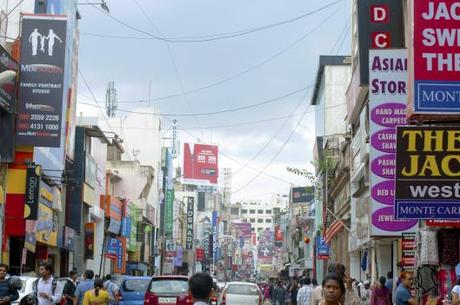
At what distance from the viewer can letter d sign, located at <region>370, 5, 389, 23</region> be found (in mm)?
22859

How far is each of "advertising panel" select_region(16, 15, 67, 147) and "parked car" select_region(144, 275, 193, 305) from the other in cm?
988

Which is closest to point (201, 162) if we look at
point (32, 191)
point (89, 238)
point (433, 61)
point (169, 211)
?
point (169, 211)

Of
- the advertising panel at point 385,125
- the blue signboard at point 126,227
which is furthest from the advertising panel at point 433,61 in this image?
the blue signboard at point 126,227

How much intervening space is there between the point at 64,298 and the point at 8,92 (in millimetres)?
13838

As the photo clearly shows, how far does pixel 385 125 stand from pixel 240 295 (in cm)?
1171

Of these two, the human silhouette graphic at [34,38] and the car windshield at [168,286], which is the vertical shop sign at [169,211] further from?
the car windshield at [168,286]

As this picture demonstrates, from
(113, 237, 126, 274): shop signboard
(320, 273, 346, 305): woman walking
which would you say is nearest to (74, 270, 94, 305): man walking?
(320, 273, 346, 305): woman walking

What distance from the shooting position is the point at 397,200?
1373 cm

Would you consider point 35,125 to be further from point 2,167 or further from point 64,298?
point 64,298

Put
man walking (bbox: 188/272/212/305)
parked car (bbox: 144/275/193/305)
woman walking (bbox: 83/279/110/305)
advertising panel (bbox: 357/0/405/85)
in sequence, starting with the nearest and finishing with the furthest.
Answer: man walking (bbox: 188/272/212/305), woman walking (bbox: 83/279/110/305), parked car (bbox: 144/275/193/305), advertising panel (bbox: 357/0/405/85)

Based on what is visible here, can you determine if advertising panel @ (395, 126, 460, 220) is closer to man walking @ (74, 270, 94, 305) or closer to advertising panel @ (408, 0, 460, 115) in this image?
advertising panel @ (408, 0, 460, 115)

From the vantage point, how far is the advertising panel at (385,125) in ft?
62.2

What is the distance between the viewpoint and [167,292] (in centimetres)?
2236

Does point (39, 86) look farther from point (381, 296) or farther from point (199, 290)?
point (199, 290)
